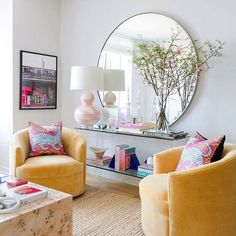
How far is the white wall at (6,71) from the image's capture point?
12.4 ft

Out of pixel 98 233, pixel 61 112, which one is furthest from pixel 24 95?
pixel 98 233

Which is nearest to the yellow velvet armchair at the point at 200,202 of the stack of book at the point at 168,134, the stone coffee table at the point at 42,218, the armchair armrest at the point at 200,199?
the armchair armrest at the point at 200,199

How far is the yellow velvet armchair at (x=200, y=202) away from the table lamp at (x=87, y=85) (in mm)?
1715

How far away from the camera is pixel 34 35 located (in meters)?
4.02

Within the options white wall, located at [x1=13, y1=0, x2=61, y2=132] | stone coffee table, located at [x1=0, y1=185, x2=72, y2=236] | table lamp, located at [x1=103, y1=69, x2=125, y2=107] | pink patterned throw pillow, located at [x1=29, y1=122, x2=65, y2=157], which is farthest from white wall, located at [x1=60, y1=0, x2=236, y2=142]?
stone coffee table, located at [x1=0, y1=185, x2=72, y2=236]

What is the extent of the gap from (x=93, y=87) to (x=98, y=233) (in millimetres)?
1649

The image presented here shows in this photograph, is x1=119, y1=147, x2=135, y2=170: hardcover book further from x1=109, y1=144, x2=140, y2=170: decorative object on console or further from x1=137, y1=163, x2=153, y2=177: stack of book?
x1=137, y1=163, x2=153, y2=177: stack of book

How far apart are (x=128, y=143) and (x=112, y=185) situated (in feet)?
1.83

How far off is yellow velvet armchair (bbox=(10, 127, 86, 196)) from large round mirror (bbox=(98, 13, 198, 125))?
32.7 inches

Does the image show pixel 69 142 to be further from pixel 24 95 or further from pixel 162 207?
pixel 162 207

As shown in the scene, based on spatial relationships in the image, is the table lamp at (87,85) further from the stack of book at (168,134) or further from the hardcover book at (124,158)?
the stack of book at (168,134)

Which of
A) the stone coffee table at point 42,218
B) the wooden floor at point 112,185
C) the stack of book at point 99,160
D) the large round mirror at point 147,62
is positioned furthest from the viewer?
the stack of book at point 99,160

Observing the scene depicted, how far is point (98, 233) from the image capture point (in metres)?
2.32

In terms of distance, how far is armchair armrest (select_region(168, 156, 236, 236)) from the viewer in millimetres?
1901
